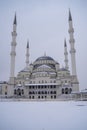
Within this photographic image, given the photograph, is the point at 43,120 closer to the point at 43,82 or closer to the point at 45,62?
the point at 43,82

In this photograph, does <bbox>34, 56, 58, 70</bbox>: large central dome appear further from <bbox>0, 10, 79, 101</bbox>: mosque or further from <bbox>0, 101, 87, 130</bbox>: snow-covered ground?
<bbox>0, 101, 87, 130</bbox>: snow-covered ground

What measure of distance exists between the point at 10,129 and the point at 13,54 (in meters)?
13.4

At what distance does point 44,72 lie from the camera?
16141mm

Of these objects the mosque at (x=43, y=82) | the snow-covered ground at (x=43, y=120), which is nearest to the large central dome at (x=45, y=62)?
the mosque at (x=43, y=82)

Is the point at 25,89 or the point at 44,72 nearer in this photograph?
the point at 25,89

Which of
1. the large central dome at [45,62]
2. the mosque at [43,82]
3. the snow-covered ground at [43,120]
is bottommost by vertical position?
the snow-covered ground at [43,120]

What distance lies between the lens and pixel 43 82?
1555 centimetres

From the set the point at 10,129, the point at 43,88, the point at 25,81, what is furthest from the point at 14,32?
the point at 10,129

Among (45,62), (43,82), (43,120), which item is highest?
(45,62)

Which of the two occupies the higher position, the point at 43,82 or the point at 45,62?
the point at 45,62

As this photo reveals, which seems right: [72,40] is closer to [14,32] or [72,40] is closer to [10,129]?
[14,32]

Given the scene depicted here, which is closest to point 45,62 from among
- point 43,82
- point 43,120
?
point 43,82

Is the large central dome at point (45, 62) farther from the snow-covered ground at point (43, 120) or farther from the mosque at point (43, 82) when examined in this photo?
the snow-covered ground at point (43, 120)

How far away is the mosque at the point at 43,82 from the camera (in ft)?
47.0
